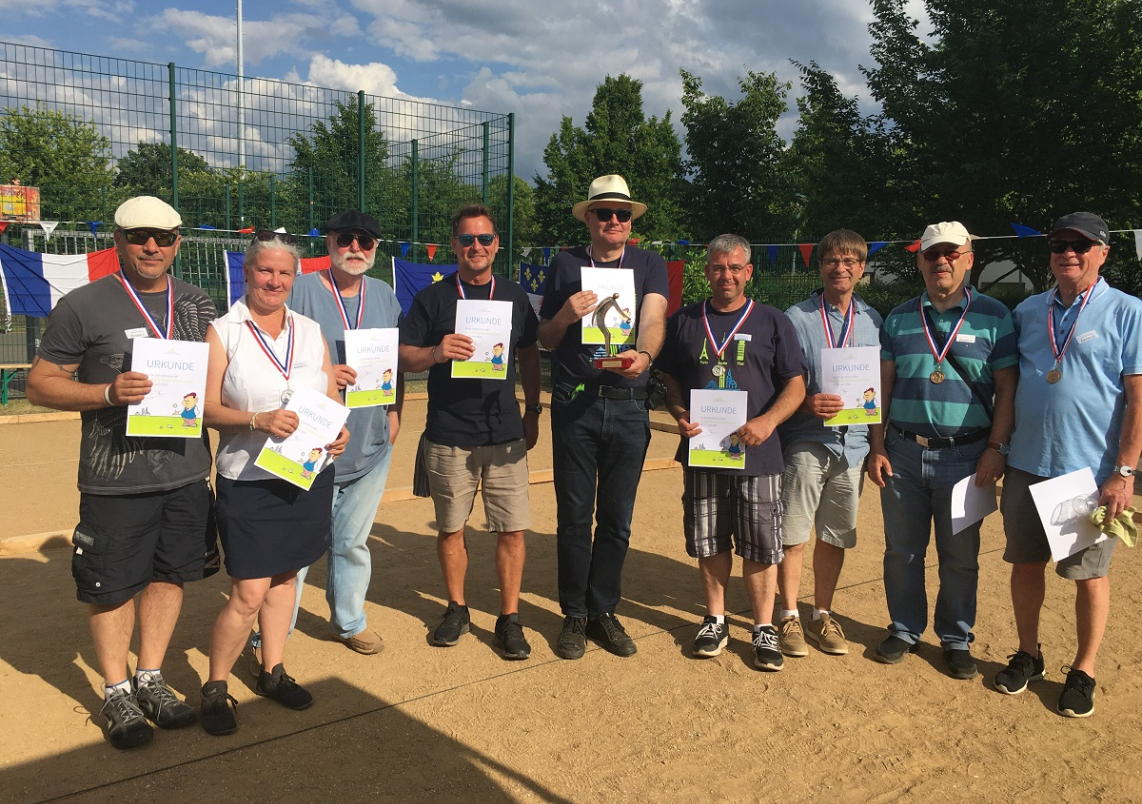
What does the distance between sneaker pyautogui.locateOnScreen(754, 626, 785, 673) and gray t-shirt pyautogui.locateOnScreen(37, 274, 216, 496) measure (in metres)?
2.81

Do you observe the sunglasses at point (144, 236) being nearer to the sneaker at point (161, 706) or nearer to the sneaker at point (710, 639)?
the sneaker at point (161, 706)

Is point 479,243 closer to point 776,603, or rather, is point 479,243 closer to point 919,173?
point 776,603

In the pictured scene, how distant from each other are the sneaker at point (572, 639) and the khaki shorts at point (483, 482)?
22.4 inches

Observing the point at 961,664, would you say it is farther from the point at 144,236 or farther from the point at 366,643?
the point at 144,236

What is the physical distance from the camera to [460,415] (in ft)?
14.3

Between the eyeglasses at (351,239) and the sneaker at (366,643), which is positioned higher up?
the eyeglasses at (351,239)

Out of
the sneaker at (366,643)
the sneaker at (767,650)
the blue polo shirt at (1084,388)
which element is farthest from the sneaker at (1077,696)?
the sneaker at (366,643)

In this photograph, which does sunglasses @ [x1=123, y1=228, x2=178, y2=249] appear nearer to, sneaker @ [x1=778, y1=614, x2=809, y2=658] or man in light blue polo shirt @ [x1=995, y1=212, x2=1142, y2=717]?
sneaker @ [x1=778, y1=614, x2=809, y2=658]

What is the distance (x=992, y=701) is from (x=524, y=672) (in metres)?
2.19

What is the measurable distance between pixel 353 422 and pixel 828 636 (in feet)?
8.76

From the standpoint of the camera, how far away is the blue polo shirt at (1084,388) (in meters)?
3.72

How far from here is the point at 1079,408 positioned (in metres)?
3.77

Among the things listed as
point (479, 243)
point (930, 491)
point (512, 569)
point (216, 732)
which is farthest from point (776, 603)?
point (216, 732)

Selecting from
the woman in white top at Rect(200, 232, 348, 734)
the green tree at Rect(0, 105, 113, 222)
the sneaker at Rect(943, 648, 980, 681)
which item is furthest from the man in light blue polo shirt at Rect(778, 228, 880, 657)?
the green tree at Rect(0, 105, 113, 222)
